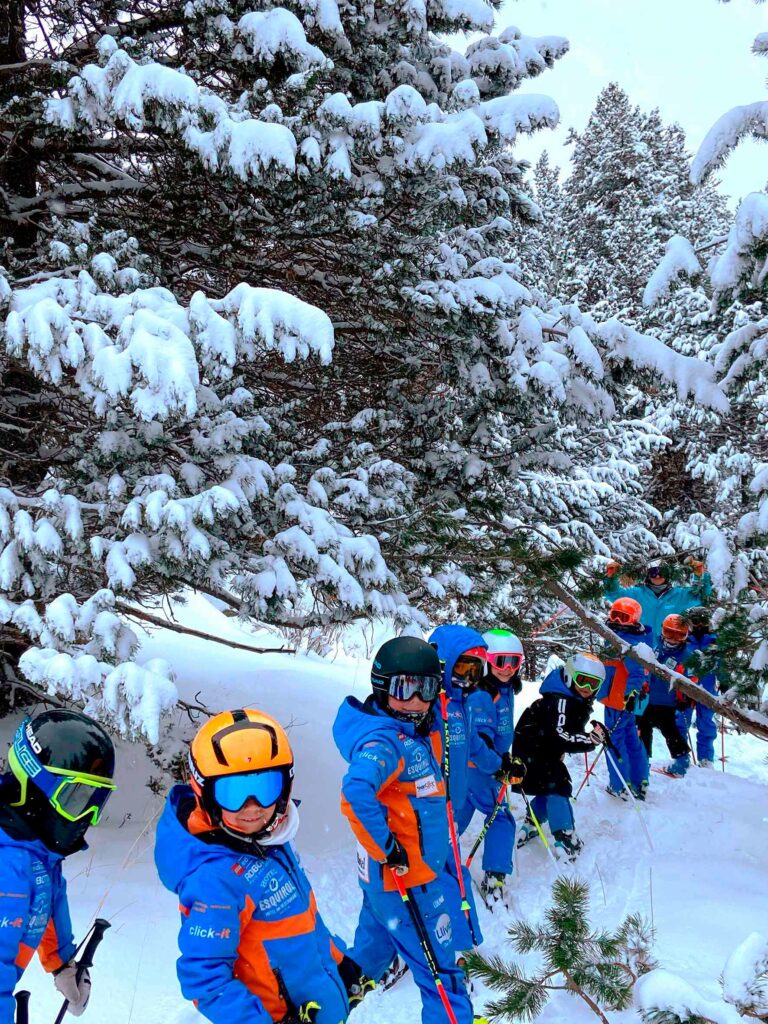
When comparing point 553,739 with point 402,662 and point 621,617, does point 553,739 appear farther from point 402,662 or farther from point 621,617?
point 402,662

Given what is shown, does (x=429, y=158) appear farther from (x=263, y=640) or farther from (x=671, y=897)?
(x=263, y=640)

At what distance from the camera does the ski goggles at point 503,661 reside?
19.2 feet

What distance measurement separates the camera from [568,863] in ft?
19.4

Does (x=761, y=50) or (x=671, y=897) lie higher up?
(x=761, y=50)

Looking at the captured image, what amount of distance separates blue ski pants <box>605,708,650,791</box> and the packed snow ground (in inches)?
10.3

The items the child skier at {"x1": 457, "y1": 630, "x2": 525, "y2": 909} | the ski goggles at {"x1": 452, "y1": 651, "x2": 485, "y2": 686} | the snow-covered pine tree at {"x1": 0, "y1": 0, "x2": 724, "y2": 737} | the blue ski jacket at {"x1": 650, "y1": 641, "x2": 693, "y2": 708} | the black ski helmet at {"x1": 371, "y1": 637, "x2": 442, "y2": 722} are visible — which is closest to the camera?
the black ski helmet at {"x1": 371, "y1": 637, "x2": 442, "y2": 722}

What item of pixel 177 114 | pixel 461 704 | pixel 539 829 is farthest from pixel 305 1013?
pixel 177 114

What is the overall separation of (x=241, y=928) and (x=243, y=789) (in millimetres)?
528

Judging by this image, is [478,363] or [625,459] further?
[625,459]

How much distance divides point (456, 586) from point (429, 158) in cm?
317

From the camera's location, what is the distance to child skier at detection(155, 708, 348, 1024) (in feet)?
7.84

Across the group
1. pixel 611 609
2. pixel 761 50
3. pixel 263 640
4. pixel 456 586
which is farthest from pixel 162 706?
pixel 263 640

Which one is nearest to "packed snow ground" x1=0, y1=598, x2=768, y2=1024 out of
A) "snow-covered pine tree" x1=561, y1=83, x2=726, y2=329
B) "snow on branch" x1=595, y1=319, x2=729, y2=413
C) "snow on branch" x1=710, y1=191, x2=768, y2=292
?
"snow on branch" x1=595, y1=319, x2=729, y2=413

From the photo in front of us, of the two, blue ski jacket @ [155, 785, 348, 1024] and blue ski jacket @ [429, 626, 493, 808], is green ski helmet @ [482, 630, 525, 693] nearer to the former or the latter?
blue ski jacket @ [429, 626, 493, 808]
